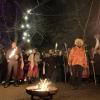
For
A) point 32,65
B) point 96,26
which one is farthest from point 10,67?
point 96,26

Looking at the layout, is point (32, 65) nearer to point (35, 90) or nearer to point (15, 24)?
point (35, 90)

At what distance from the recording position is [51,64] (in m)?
16.6

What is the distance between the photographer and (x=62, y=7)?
2914 cm

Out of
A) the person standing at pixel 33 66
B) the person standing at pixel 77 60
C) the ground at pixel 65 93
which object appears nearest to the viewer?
the ground at pixel 65 93

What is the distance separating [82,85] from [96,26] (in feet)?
32.7

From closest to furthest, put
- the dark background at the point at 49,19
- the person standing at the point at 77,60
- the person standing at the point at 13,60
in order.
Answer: the person standing at the point at 77,60 → the person standing at the point at 13,60 → the dark background at the point at 49,19

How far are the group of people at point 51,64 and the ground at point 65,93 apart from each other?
1.52 ft

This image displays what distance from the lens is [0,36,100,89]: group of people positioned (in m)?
13.9

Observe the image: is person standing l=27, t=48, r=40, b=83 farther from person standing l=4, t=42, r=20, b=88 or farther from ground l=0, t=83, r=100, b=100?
ground l=0, t=83, r=100, b=100

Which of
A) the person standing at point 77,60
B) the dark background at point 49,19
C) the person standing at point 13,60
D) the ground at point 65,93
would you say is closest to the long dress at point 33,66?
the person standing at point 13,60

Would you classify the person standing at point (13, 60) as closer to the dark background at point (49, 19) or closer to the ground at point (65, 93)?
the ground at point (65, 93)

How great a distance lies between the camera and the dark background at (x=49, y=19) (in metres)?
27.3

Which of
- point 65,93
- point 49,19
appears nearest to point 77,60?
point 65,93

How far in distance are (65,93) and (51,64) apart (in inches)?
151
